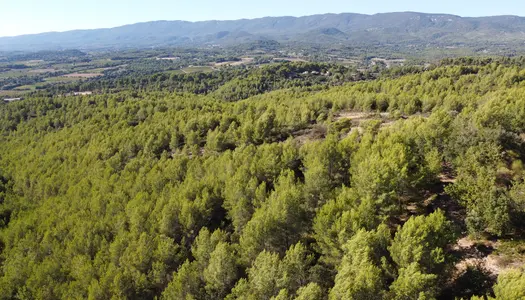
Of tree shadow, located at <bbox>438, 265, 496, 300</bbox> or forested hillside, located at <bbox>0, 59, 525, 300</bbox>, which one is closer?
tree shadow, located at <bbox>438, 265, 496, 300</bbox>

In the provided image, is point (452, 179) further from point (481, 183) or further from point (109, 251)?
point (109, 251)

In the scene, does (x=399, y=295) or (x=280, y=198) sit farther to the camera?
(x=280, y=198)

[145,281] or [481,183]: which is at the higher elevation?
[481,183]

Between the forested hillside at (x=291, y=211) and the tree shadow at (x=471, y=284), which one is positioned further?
the forested hillside at (x=291, y=211)

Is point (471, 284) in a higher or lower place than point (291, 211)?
lower

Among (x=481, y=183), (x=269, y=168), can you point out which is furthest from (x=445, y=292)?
(x=269, y=168)

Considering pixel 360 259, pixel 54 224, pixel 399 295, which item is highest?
pixel 360 259

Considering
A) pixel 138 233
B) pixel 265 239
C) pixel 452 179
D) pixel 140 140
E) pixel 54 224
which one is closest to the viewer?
pixel 265 239

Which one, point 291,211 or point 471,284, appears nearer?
point 471,284
